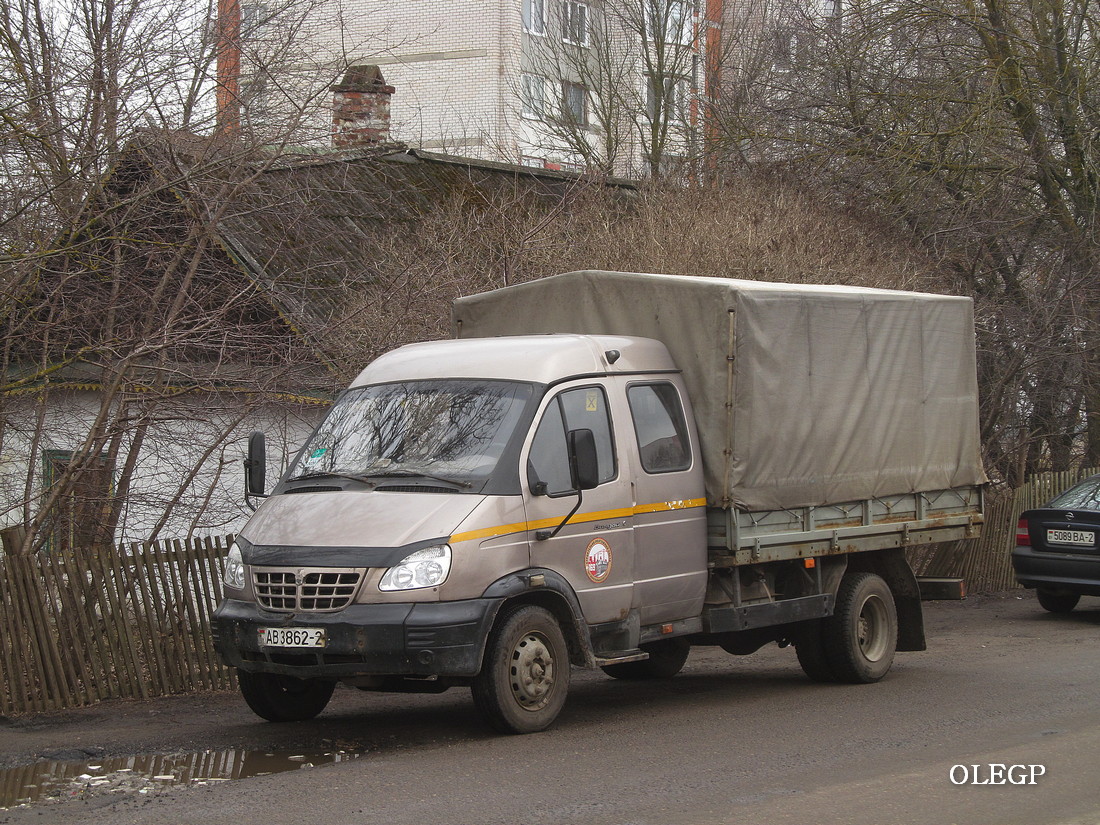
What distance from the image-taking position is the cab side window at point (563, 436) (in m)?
8.27

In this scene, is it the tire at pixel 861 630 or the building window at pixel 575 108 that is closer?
the tire at pixel 861 630

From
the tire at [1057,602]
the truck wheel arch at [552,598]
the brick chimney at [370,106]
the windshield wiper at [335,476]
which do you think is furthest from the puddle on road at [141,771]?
the tire at [1057,602]

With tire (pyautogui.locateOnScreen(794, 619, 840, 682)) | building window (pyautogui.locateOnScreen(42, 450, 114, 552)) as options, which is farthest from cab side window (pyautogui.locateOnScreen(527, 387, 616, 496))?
building window (pyautogui.locateOnScreen(42, 450, 114, 552))

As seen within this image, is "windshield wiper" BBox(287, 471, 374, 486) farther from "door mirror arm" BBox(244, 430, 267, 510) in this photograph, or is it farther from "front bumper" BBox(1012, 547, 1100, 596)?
"front bumper" BBox(1012, 547, 1100, 596)

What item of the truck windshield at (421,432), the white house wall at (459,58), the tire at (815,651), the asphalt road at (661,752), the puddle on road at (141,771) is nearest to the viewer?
the asphalt road at (661,752)

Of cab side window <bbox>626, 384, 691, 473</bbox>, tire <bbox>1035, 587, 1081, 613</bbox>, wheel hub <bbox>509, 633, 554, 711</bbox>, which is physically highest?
cab side window <bbox>626, 384, 691, 473</bbox>

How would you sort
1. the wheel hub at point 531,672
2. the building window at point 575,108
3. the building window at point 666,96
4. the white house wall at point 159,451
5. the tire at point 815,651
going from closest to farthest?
the wheel hub at point 531,672 < the tire at point 815,651 < the white house wall at point 159,451 < the building window at point 575,108 < the building window at point 666,96

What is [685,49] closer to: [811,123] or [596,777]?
[811,123]

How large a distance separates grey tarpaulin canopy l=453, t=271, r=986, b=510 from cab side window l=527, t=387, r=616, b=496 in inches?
36.0

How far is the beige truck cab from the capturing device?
7.60 metres

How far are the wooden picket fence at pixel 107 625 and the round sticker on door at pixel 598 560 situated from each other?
3.30 meters

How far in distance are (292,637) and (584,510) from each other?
195 cm

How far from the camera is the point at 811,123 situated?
20688 millimetres

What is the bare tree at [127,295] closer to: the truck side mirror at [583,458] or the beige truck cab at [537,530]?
the beige truck cab at [537,530]
